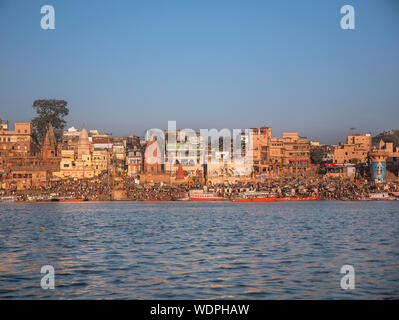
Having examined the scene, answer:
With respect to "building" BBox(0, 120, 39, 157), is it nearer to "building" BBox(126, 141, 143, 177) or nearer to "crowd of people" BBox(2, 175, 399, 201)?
"crowd of people" BBox(2, 175, 399, 201)

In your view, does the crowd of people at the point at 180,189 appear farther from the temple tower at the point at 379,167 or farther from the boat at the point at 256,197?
the temple tower at the point at 379,167

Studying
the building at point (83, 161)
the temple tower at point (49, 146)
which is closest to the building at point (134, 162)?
the building at point (83, 161)

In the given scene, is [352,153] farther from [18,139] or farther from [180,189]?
[18,139]

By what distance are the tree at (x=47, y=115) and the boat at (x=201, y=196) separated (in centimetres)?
5050

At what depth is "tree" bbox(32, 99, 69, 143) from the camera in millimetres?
140625

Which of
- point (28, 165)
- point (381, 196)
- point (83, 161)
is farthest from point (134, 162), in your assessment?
point (381, 196)

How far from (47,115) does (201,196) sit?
5515 cm

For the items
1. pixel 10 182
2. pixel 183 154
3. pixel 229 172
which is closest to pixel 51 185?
pixel 10 182

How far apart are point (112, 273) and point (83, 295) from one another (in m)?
3.98

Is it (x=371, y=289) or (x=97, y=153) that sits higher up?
(x=97, y=153)

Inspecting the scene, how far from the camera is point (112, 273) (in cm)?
2134

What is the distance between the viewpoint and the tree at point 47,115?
461 feet

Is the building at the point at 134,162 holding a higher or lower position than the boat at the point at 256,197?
higher

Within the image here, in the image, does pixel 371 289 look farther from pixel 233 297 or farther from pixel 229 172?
pixel 229 172
